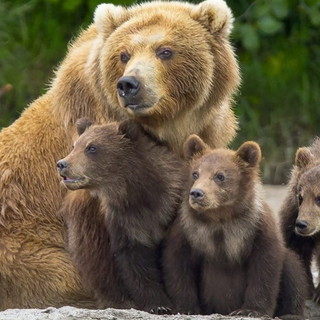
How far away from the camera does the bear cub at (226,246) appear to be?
711cm

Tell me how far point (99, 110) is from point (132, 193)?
0.69 meters

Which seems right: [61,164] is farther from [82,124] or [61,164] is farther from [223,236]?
[223,236]

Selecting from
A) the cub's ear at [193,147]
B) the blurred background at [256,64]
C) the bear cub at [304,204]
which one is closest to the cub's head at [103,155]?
the cub's ear at [193,147]

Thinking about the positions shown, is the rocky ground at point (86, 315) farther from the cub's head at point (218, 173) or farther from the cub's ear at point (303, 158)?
the cub's ear at point (303, 158)

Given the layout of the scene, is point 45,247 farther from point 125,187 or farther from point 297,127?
point 297,127

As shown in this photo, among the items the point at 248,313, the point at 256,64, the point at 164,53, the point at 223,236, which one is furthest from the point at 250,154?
the point at 256,64

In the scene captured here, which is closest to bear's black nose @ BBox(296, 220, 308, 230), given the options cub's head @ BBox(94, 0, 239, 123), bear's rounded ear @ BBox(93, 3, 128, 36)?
cub's head @ BBox(94, 0, 239, 123)

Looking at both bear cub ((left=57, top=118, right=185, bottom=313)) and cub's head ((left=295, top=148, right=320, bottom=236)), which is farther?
cub's head ((left=295, top=148, right=320, bottom=236))

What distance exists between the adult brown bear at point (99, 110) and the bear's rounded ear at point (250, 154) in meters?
0.51

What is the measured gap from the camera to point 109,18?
776 cm

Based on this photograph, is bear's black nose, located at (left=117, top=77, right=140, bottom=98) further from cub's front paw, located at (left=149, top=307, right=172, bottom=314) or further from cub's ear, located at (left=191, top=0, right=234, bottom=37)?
cub's front paw, located at (left=149, top=307, right=172, bottom=314)

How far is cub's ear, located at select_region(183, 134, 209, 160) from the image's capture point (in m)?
7.38

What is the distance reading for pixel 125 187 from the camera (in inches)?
289

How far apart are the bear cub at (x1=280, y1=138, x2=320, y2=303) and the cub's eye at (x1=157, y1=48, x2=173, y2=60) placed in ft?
3.72
